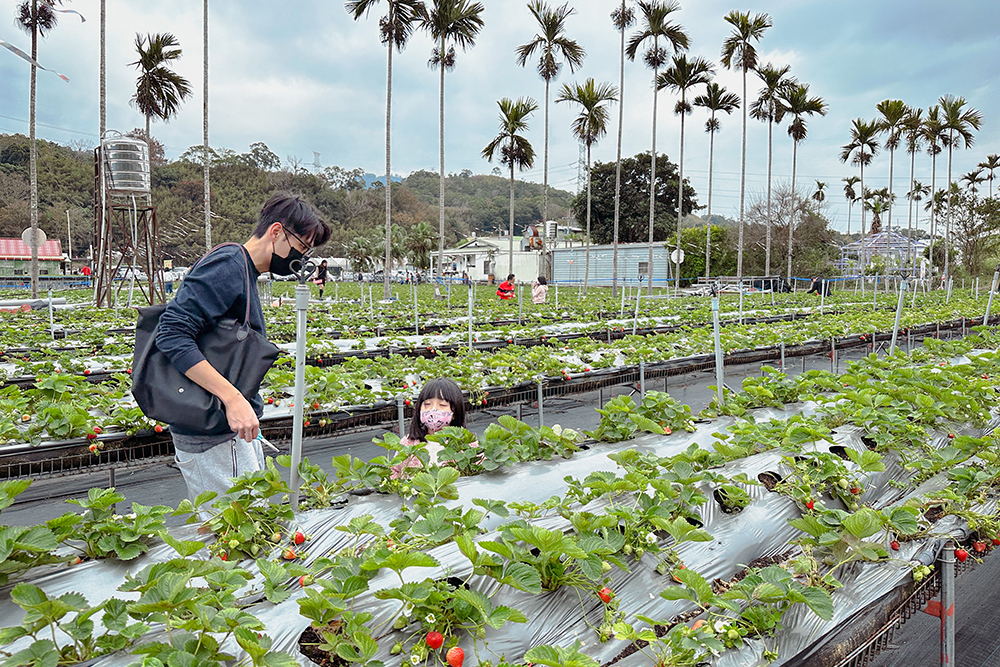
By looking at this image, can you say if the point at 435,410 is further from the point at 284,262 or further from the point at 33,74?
the point at 33,74

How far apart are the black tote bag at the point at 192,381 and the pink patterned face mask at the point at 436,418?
3.19 feet

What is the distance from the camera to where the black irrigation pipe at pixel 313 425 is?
3.14m

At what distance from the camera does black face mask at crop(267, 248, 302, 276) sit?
6.39 feet

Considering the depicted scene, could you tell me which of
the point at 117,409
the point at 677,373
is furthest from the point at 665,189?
the point at 117,409

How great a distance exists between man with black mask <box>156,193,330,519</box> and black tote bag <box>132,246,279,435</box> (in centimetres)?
4

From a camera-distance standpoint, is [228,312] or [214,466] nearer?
[228,312]

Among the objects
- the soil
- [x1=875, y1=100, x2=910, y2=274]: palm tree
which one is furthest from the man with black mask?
[x1=875, y1=100, x2=910, y2=274]: palm tree

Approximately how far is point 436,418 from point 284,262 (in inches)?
43.2

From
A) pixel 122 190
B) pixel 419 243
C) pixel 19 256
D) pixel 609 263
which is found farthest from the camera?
pixel 419 243

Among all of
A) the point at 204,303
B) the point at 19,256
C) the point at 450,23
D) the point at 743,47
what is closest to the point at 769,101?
the point at 743,47

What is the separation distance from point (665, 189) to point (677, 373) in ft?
120

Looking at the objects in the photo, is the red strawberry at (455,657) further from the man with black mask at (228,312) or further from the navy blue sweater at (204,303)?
the navy blue sweater at (204,303)

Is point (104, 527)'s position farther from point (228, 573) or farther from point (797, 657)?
point (797, 657)

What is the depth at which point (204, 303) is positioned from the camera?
70.6 inches
